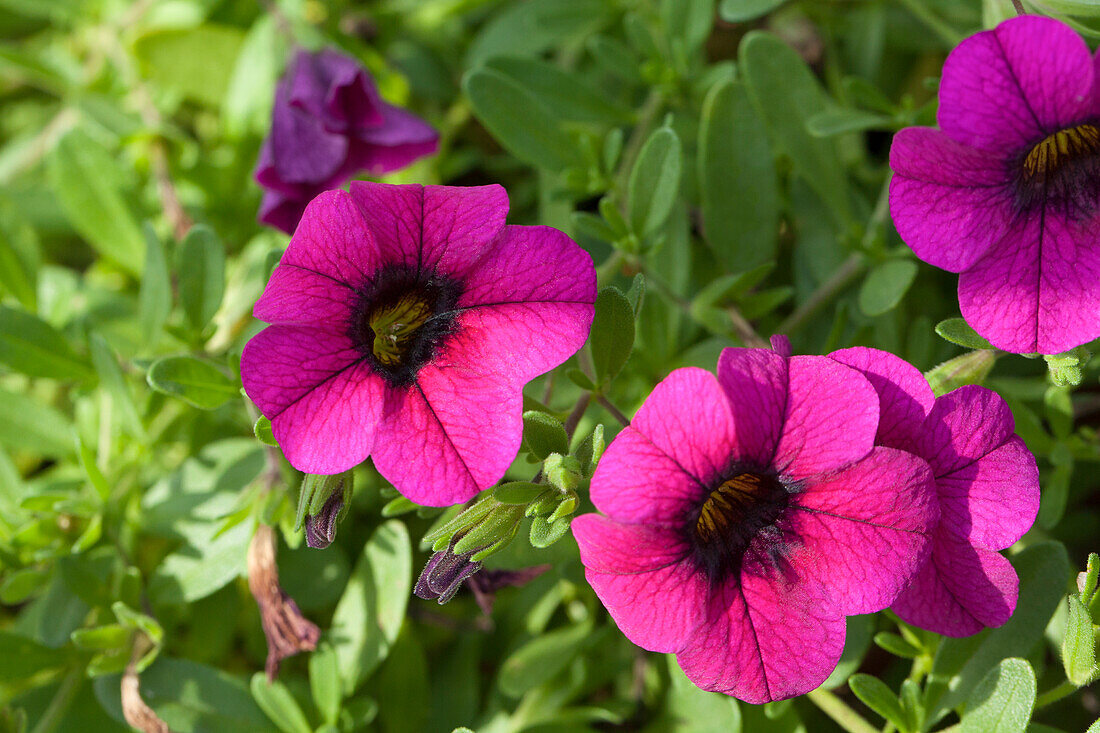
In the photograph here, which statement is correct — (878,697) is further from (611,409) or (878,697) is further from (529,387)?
(529,387)

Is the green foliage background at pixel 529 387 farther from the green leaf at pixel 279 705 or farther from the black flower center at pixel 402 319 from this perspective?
the black flower center at pixel 402 319

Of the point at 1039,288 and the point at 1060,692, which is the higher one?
the point at 1039,288

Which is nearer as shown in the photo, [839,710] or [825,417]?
[825,417]

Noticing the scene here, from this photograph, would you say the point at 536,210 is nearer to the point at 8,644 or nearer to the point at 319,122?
the point at 319,122

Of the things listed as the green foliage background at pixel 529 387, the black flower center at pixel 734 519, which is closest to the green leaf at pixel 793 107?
the green foliage background at pixel 529 387

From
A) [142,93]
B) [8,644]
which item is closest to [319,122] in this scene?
[142,93]

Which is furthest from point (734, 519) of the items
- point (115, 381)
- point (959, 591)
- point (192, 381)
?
point (115, 381)

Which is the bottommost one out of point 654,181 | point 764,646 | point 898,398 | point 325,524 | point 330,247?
point 764,646
